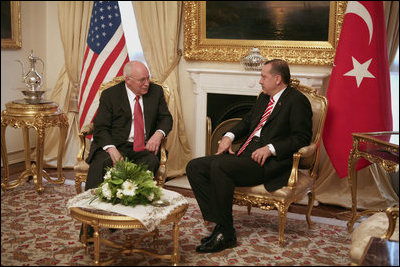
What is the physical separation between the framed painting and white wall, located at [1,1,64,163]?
0.08 metres

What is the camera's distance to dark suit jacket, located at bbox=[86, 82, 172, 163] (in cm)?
458

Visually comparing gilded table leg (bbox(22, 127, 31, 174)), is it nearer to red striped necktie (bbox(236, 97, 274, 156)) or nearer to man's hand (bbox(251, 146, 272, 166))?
red striped necktie (bbox(236, 97, 274, 156))

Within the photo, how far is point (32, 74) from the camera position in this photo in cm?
510

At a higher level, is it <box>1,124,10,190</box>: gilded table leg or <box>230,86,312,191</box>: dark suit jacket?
<box>230,86,312,191</box>: dark suit jacket

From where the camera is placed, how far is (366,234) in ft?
10.2

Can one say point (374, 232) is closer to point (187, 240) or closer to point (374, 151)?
point (374, 151)

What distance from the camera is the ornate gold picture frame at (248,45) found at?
5.32 metres

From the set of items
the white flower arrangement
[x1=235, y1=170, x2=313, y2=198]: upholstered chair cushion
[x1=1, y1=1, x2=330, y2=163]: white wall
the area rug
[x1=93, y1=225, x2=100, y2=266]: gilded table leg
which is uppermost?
[x1=1, y1=1, x2=330, y2=163]: white wall

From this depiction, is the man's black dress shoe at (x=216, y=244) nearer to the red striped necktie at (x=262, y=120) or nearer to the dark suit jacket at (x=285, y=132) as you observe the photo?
the dark suit jacket at (x=285, y=132)

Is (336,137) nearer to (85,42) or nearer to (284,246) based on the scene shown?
(284,246)

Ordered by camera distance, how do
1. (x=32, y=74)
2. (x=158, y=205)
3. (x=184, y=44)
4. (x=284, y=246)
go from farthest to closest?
(x=184, y=44)
(x=32, y=74)
(x=284, y=246)
(x=158, y=205)

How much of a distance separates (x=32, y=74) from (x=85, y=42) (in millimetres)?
1393

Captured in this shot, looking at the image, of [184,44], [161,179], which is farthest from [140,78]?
[184,44]

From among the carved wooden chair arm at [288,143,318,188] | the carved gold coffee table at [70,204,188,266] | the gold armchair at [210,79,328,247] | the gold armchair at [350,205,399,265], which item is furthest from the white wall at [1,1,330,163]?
the gold armchair at [350,205,399,265]
